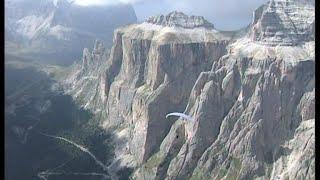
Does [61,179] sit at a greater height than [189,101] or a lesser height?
lesser

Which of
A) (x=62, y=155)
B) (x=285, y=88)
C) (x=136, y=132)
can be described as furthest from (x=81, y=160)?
(x=285, y=88)

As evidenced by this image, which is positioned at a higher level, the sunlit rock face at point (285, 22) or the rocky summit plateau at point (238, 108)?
the sunlit rock face at point (285, 22)

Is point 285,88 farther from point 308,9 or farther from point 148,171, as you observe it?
point 148,171

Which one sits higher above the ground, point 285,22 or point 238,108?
point 285,22

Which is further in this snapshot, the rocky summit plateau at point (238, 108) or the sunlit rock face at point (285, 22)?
the sunlit rock face at point (285, 22)

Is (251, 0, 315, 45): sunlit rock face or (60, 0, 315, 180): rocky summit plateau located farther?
(251, 0, 315, 45): sunlit rock face

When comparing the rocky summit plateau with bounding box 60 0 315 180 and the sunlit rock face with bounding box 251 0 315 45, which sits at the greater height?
the sunlit rock face with bounding box 251 0 315 45

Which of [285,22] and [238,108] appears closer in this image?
[238,108]

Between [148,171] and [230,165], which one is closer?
[230,165]
